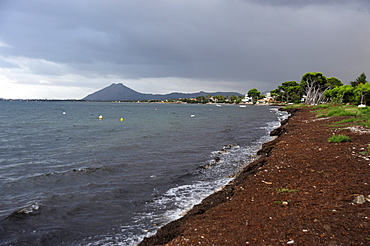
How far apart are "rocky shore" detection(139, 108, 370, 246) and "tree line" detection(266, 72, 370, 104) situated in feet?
183

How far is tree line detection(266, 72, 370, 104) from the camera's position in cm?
6080

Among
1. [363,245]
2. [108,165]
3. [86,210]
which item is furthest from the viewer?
[108,165]

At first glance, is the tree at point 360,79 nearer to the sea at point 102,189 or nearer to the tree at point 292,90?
the tree at point 292,90

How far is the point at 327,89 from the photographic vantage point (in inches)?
4114

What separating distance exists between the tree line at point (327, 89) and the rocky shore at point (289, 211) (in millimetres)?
55821

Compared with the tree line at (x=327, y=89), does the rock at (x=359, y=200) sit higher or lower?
lower

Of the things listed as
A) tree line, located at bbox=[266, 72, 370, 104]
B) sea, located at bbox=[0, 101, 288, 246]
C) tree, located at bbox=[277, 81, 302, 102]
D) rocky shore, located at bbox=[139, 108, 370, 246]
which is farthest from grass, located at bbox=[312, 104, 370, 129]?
tree, located at bbox=[277, 81, 302, 102]

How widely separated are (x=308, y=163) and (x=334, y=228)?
639 centimetres

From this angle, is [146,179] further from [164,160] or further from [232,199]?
[232,199]

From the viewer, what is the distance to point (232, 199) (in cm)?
843

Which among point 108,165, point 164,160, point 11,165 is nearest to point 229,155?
point 164,160

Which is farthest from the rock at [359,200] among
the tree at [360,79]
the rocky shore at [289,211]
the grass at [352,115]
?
the tree at [360,79]

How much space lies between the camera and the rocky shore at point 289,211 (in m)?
5.36

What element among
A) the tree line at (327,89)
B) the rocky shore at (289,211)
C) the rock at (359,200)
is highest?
the tree line at (327,89)
